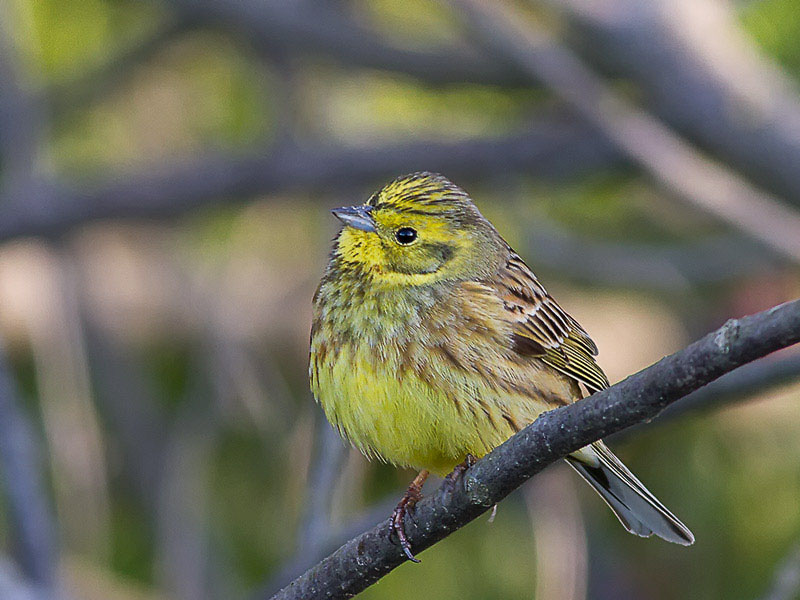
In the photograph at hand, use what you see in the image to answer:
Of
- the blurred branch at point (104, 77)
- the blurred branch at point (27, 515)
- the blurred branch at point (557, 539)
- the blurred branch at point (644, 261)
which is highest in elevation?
the blurred branch at point (104, 77)

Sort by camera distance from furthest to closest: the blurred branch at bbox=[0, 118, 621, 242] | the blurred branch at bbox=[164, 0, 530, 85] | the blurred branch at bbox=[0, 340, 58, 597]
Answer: the blurred branch at bbox=[164, 0, 530, 85] < the blurred branch at bbox=[0, 118, 621, 242] < the blurred branch at bbox=[0, 340, 58, 597]

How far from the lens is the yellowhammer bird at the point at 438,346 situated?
2943mm

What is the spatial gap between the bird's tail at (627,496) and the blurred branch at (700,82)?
248 cm

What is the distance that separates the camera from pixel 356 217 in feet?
10.3

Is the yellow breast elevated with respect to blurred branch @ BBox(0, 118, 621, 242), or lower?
lower

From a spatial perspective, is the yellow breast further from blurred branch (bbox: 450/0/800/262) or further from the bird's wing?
blurred branch (bbox: 450/0/800/262)

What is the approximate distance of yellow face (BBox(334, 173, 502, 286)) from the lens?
10.4 feet

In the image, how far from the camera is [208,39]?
6910 millimetres

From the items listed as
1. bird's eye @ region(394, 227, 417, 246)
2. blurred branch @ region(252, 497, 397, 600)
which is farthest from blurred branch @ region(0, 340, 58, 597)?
bird's eye @ region(394, 227, 417, 246)

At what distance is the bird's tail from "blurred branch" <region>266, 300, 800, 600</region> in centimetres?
76

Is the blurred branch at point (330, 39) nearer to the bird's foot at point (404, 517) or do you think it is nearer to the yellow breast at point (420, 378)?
the yellow breast at point (420, 378)

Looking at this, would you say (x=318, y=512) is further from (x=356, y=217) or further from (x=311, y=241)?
(x=311, y=241)

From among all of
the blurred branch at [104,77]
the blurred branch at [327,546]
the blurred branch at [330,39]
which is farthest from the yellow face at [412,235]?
the blurred branch at [104,77]

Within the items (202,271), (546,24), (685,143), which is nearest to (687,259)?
(685,143)
